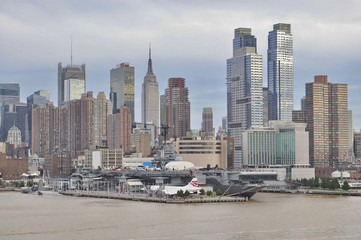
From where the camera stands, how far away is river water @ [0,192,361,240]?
218 feet

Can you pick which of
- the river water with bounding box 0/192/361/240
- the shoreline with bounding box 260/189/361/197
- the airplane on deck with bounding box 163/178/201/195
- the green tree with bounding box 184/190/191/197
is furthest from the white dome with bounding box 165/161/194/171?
the river water with bounding box 0/192/361/240

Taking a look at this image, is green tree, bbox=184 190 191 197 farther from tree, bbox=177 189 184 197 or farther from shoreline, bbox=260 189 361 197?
shoreline, bbox=260 189 361 197

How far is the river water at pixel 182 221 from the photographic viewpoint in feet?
218

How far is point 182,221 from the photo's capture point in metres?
77.2

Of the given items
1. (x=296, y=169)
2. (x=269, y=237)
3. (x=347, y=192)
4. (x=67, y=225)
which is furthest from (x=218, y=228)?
(x=296, y=169)

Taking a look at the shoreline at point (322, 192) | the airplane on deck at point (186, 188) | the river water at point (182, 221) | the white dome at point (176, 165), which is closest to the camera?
the river water at point (182, 221)

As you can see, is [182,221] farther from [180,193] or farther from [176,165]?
[176,165]

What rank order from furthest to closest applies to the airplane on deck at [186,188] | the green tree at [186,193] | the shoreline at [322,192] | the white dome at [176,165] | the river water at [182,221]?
1. the white dome at [176,165]
2. the shoreline at [322,192]
3. the airplane on deck at [186,188]
4. the green tree at [186,193]
5. the river water at [182,221]

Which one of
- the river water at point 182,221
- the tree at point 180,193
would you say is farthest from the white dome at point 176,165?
the river water at point 182,221

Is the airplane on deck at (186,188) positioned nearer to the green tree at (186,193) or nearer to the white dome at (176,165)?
the green tree at (186,193)

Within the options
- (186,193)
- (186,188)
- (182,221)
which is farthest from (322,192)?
(182,221)

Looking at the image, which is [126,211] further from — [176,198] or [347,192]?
[347,192]

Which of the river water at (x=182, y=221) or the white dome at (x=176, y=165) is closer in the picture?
the river water at (x=182, y=221)

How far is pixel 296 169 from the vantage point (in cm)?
19475
